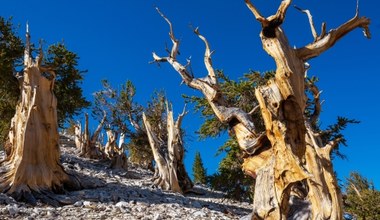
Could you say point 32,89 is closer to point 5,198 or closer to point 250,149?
point 5,198

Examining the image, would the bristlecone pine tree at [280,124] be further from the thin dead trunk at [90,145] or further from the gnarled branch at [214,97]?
the thin dead trunk at [90,145]

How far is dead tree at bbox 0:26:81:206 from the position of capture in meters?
7.93

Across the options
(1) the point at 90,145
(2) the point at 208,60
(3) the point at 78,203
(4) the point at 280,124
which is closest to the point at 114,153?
(1) the point at 90,145

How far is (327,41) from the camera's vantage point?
13.4ft

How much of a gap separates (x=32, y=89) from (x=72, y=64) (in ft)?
14.7

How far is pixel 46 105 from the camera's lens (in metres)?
9.39

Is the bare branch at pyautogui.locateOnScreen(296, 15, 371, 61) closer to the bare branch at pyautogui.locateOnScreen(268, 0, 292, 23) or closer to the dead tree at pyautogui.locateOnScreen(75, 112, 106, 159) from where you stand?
the bare branch at pyautogui.locateOnScreen(268, 0, 292, 23)

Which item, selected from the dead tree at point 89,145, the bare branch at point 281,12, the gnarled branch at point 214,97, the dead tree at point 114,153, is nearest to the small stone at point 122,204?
the gnarled branch at point 214,97

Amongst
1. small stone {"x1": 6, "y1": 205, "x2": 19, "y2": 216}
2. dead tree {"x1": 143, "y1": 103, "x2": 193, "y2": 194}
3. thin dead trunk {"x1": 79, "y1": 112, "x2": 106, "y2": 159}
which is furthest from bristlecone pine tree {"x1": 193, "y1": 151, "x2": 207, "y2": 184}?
small stone {"x1": 6, "y1": 205, "x2": 19, "y2": 216}

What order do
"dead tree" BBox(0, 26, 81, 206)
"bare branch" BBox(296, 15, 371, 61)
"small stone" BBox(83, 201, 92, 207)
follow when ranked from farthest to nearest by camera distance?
"dead tree" BBox(0, 26, 81, 206) → "small stone" BBox(83, 201, 92, 207) → "bare branch" BBox(296, 15, 371, 61)

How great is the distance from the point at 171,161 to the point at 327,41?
32.6 ft

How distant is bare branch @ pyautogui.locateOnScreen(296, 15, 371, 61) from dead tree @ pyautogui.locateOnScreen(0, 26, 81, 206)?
18.7 feet

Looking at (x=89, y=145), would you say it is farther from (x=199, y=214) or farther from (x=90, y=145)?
(x=199, y=214)

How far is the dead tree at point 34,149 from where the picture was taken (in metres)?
7.93
